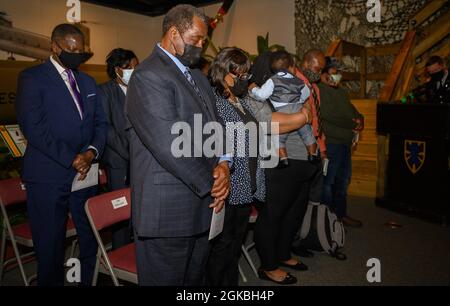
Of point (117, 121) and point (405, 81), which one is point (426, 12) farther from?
point (117, 121)

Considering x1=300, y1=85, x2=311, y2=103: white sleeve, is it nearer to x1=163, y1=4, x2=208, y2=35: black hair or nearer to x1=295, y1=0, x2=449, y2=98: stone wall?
x1=163, y1=4, x2=208, y2=35: black hair

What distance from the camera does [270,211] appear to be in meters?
2.59

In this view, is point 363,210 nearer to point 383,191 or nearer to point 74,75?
point 383,191

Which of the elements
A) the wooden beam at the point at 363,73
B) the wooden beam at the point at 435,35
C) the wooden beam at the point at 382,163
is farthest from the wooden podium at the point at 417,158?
the wooden beam at the point at 363,73

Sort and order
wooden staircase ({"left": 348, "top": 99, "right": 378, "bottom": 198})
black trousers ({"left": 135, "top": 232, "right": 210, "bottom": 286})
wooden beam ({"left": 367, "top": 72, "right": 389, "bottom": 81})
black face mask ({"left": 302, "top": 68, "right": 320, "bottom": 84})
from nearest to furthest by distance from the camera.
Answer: black trousers ({"left": 135, "top": 232, "right": 210, "bottom": 286})
black face mask ({"left": 302, "top": 68, "right": 320, "bottom": 84})
wooden staircase ({"left": 348, "top": 99, "right": 378, "bottom": 198})
wooden beam ({"left": 367, "top": 72, "right": 389, "bottom": 81})

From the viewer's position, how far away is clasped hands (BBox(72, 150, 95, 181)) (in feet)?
7.09

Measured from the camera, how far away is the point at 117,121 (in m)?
2.68

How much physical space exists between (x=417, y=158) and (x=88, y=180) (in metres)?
3.39

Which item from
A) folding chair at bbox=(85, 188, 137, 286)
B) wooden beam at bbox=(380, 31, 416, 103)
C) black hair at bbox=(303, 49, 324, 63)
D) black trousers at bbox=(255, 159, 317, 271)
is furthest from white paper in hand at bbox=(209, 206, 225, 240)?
wooden beam at bbox=(380, 31, 416, 103)

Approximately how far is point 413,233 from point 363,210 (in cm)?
79

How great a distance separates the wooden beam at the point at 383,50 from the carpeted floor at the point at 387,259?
270 centimetres

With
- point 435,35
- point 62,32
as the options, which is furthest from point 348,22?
point 62,32

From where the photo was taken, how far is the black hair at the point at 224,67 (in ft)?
6.45

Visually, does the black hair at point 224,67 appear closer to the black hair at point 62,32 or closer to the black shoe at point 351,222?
the black hair at point 62,32
